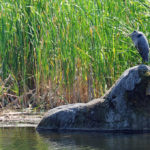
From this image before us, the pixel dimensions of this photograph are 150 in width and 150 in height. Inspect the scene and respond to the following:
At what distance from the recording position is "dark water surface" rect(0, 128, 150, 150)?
15.3 ft

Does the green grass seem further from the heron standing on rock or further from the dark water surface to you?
the dark water surface

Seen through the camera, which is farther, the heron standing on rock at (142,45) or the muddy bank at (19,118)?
the muddy bank at (19,118)

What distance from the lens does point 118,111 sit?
599cm

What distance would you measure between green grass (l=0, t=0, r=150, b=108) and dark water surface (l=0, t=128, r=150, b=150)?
1.73 m

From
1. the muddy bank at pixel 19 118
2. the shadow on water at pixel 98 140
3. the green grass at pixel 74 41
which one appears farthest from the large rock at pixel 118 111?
the green grass at pixel 74 41

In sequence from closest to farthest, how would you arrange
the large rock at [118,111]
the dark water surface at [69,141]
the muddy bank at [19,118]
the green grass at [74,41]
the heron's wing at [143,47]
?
the dark water surface at [69,141] < the large rock at [118,111] < the heron's wing at [143,47] < the muddy bank at [19,118] < the green grass at [74,41]

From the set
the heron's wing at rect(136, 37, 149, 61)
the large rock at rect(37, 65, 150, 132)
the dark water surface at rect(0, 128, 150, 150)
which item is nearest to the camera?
the dark water surface at rect(0, 128, 150, 150)

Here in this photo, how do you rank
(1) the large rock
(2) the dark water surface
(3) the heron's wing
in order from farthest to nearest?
(3) the heron's wing
(1) the large rock
(2) the dark water surface

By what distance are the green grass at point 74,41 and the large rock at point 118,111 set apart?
1246mm

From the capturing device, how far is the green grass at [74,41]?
24.0 feet

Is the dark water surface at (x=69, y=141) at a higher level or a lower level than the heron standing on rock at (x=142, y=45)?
lower

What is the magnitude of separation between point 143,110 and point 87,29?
1.97m

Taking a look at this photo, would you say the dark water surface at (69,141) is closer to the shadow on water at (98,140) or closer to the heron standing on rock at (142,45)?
the shadow on water at (98,140)

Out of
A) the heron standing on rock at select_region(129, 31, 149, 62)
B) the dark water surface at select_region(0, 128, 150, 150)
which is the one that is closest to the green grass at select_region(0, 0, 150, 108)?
the heron standing on rock at select_region(129, 31, 149, 62)
